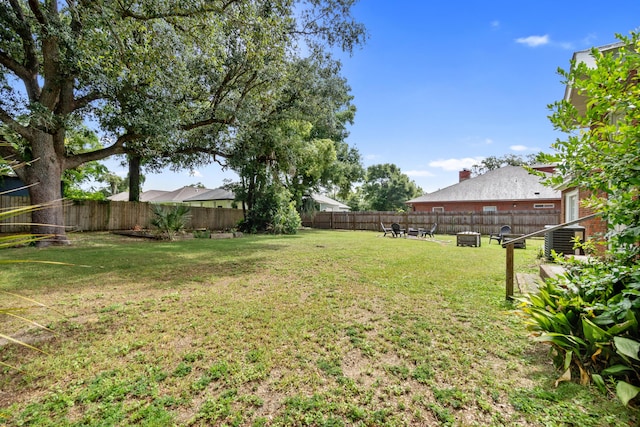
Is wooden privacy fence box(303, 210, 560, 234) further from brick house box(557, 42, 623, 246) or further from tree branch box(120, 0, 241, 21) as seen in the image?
tree branch box(120, 0, 241, 21)

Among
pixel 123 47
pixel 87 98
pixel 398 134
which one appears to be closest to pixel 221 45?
pixel 123 47

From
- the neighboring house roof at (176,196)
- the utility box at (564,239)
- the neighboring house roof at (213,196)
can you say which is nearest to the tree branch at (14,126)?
the utility box at (564,239)

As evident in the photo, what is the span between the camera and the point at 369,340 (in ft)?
10.3

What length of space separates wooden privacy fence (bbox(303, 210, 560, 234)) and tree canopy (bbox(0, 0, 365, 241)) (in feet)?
46.5

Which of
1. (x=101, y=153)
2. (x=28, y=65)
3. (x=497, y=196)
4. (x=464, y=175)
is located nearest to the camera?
(x=28, y=65)

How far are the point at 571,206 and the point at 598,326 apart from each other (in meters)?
8.96

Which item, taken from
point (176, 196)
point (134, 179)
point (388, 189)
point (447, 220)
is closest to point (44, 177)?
point (134, 179)

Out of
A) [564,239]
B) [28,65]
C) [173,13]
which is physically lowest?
[564,239]

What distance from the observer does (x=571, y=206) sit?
933 cm

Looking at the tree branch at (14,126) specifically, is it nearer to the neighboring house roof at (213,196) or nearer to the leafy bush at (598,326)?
the leafy bush at (598,326)

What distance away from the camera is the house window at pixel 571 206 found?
8594 millimetres

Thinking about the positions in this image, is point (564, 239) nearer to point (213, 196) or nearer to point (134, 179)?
point (134, 179)

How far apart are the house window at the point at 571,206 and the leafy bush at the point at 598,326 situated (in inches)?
284

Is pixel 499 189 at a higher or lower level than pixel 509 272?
higher
